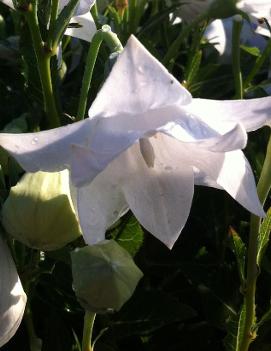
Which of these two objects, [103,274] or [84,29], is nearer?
[103,274]

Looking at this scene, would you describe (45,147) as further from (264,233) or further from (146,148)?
(264,233)

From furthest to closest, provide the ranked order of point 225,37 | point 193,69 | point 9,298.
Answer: point 225,37 < point 193,69 < point 9,298

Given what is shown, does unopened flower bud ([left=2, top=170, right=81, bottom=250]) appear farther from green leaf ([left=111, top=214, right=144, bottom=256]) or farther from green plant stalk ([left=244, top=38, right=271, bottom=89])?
green plant stalk ([left=244, top=38, right=271, bottom=89])

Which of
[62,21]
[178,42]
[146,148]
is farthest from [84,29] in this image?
[146,148]

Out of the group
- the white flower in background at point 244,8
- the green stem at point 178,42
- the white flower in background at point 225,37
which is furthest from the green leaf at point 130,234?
the white flower in background at point 225,37

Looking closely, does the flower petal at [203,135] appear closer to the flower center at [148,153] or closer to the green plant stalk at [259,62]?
the flower center at [148,153]

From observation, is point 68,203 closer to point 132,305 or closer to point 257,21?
point 132,305

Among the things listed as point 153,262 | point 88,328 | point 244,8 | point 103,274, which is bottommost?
point 153,262

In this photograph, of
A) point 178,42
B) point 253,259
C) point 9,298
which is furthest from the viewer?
point 178,42
